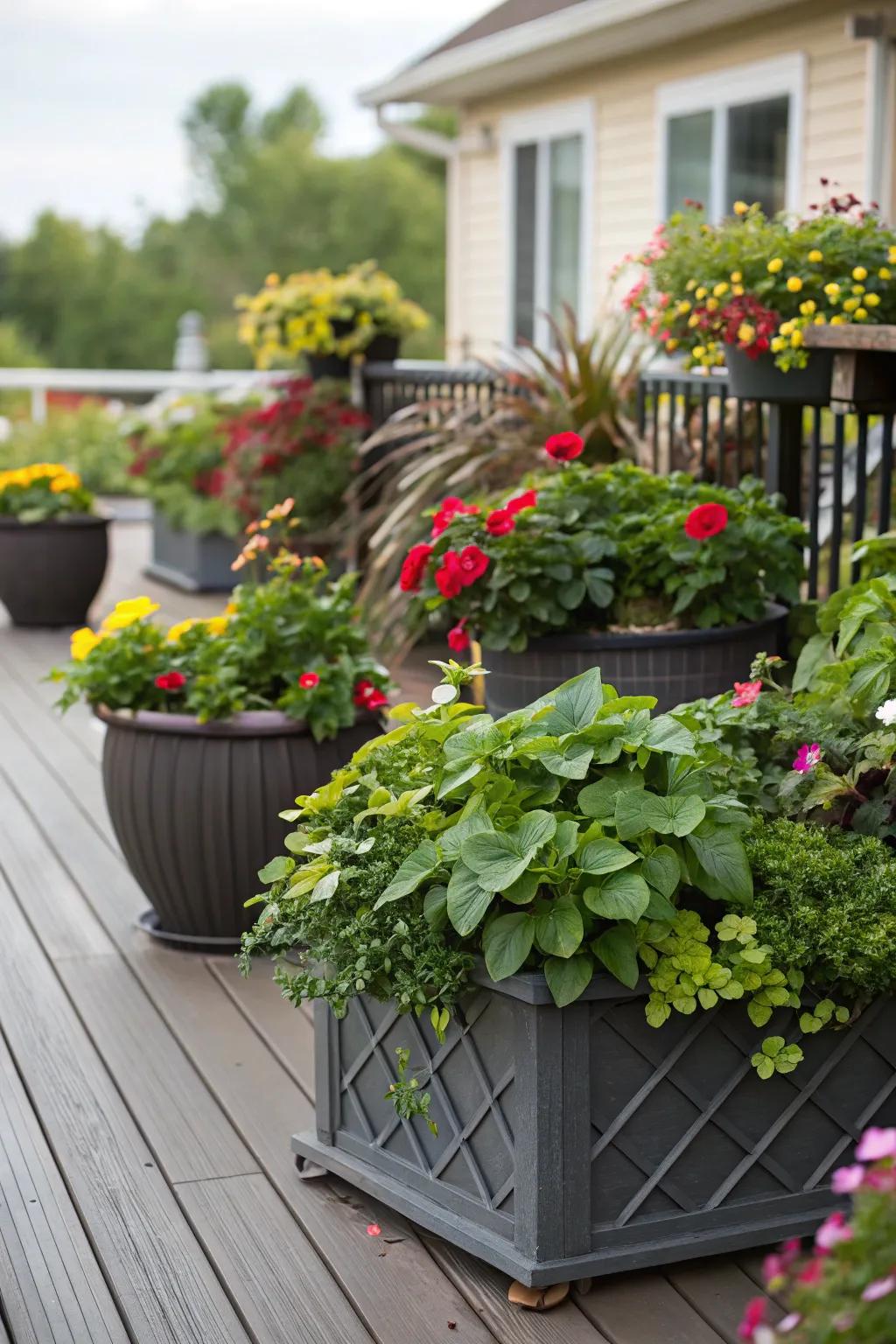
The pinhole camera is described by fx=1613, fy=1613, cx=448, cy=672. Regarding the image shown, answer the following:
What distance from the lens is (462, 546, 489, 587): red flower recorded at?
3.24 metres

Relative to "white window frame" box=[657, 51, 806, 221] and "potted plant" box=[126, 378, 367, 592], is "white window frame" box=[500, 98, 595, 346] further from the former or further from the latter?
"potted plant" box=[126, 378, 367, 592]

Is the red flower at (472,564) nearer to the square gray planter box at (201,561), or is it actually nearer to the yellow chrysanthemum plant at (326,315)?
the yellow chrysanthemum plant at (326,315)

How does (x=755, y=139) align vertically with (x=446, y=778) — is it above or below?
above

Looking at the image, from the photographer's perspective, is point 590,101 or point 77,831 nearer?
point 77,831

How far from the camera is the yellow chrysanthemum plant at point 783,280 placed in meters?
3.49

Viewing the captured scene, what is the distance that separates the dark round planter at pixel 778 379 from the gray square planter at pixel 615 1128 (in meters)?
1.73

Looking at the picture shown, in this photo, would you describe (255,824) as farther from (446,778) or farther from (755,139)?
(755,139)

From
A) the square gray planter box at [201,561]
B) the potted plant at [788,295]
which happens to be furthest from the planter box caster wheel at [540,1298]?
the square gray planter box at [201,561]

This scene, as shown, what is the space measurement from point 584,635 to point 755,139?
209 inches

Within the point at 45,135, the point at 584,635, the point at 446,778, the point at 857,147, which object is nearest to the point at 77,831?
the point at 584,635

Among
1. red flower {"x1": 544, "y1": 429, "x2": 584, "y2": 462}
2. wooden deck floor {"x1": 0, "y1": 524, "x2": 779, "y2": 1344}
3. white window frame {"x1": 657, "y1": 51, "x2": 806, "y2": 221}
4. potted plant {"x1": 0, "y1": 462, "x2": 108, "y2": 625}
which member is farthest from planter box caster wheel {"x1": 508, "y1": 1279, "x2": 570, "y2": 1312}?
white window frame {"x1": 657, "y1": 51, "x2": 806, "y2": 221}

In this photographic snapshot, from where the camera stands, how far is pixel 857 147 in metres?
7.09

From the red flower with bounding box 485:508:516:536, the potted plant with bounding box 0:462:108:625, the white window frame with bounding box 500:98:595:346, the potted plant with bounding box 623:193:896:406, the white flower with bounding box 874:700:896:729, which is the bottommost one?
the potted plant with bounding box 0:462:108:625

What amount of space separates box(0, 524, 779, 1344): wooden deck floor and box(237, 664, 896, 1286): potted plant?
0.24ft
